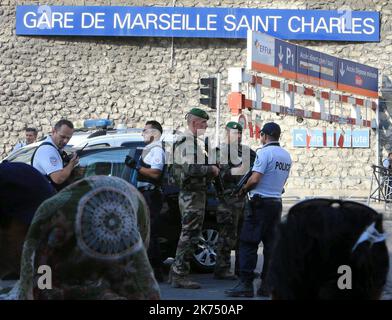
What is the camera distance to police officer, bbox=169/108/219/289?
8137 mm

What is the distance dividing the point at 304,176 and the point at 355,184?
5.09 feet

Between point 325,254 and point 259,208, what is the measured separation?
17.3 feet

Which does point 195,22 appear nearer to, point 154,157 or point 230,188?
point 230,188

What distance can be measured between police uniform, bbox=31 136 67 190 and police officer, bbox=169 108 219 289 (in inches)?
45.9

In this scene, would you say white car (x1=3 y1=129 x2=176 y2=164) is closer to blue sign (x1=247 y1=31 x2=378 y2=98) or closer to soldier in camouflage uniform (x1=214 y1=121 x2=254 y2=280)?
soldier in camouflage uniform (x1=214 y1=121 x2=254 y2=280)

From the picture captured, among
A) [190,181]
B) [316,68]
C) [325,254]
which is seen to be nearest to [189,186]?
[190,181]

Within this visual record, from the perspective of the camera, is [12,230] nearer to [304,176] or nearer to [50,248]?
[50,248]

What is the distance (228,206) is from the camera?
892cm

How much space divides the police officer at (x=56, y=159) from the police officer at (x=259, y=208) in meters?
1.76

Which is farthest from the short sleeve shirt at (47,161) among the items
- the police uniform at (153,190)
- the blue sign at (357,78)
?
the blue sign at (357,78)

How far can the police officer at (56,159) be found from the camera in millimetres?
8000

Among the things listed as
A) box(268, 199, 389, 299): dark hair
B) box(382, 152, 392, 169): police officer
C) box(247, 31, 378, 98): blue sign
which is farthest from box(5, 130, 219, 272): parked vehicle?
box(382, 152, 392, 169): police officer

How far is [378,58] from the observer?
25.1 metres

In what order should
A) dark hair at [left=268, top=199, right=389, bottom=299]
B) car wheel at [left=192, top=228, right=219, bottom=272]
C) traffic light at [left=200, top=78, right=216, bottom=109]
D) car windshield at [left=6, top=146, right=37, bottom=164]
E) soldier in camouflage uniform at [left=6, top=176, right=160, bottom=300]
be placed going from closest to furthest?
dark hair at [left=268, top=199, right=389, bottom=299] → soldier in camouflage uniform at [left=6, top=176, right=160, bottom=300] → car wheel at [left=192, top=228, right=219, bottom=272] → car windshield at [left=6, top=146, right=37, bottom=164] → traffic light at [left=200, top=78, right=216, bottom=109]
